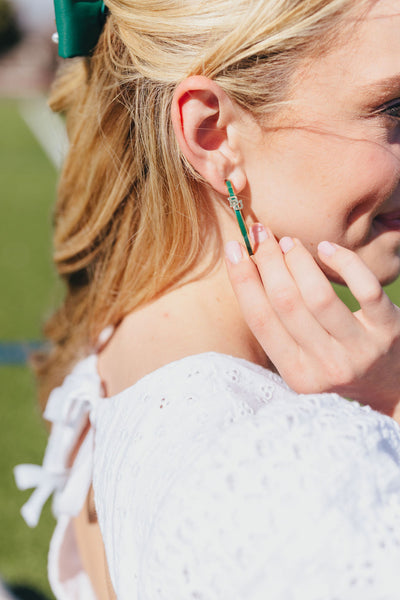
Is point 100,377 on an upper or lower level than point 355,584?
lower

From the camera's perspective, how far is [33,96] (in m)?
28.1

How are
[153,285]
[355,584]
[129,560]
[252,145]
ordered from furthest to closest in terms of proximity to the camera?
[153,285]
[252,145]
[129,560]
[355,584]

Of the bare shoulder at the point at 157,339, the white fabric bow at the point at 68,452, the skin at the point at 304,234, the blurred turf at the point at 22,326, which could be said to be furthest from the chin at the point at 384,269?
the blurred turf at the point at 22,326

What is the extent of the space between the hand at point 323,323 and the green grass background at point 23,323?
0.66m

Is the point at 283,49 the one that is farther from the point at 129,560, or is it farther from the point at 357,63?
the point at 129,560

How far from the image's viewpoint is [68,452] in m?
1.77

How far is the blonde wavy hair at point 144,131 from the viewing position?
1.36m

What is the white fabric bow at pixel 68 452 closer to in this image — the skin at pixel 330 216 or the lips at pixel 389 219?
the skin at pixel 330 216

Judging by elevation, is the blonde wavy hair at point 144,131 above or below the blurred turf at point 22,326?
above

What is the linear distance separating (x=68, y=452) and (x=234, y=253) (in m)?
0.76

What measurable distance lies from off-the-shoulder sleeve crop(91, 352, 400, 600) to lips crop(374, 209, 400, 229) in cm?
66

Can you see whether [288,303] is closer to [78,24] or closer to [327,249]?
[327,249]

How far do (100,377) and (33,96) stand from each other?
28.8 metres

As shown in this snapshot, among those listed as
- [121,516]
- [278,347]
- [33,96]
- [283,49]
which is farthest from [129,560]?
[33,96]
